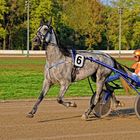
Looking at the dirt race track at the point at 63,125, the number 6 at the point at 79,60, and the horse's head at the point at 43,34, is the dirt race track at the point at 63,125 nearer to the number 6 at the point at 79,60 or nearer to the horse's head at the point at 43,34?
the number 6 at the point at 79,60

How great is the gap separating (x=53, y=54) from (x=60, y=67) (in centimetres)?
35

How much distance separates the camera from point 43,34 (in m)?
10.2

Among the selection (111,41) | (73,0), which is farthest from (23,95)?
(73,0)

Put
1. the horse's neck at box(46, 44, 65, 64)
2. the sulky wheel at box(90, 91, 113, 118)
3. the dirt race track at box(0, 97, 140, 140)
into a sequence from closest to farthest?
1. the dirt race track at box(0, 97, 140, 140)
2. the horse's neck at box(46, 44, 65, 64)
3. the sulky wheel at box(90, 91, 113, 118)

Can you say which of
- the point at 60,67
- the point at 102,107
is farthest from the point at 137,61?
the point at 60,67

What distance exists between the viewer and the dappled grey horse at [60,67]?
10.2 meters

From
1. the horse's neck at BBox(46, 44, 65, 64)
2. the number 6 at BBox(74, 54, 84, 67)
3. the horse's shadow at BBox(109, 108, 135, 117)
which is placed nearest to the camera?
the horse's neck at BBox(46, 44, 65, 64)

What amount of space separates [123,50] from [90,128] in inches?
2818

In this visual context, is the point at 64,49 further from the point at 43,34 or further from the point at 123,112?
the point at 123,112

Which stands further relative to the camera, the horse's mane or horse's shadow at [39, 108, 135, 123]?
horse's shadow at [39, 108, 135, 123]

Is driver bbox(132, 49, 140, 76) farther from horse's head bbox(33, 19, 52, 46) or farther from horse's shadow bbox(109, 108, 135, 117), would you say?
horse's head bbox(33, 19, 52, 46)

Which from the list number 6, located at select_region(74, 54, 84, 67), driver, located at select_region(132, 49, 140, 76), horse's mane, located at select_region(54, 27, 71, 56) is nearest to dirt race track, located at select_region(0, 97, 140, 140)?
driver, located at select_region(132, 49, 140, 76)

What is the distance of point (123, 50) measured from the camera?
264 ft

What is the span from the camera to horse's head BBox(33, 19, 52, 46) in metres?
10.1
